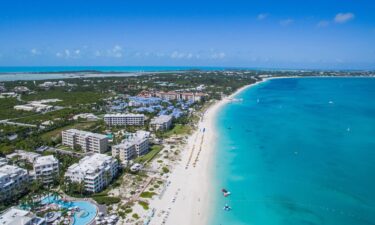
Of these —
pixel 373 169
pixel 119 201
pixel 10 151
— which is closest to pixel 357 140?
pixel 373 169

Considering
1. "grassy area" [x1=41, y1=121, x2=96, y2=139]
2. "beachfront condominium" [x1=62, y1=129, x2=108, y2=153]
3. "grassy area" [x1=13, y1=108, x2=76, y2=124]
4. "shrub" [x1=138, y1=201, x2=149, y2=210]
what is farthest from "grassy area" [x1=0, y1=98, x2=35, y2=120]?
"shrub" [x1=138, y1=201, x2=149, y2=210]

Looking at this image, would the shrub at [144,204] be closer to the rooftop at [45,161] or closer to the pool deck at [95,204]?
the pool deck at [95,204]

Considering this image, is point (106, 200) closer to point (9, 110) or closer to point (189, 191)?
point (189, 191)

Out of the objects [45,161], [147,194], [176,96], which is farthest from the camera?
[176,96]

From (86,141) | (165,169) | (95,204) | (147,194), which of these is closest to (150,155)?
(165,169)

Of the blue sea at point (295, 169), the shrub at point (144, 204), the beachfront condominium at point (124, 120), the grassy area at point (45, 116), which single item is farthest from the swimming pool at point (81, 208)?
the grassy area at point (45, 116)

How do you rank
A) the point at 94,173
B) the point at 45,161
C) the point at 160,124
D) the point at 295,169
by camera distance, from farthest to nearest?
the point at 160,124 < the point at 295,169 < the point at 45,161 < the point at 94,173

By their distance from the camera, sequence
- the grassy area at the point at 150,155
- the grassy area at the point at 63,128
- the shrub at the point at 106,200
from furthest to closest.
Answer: the grassy area at the point at 63,128, the grassy area at the point at 150,155, the shrub at the point at 106,200
